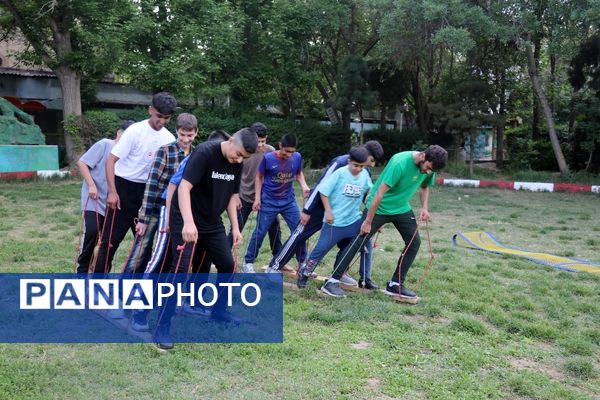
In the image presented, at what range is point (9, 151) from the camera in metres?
15.1

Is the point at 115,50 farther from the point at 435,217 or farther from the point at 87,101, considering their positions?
the point at 435,217

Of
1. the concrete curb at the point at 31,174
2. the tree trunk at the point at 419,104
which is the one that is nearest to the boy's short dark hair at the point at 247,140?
the concrete curb at the point at 31,174

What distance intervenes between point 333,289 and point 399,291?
634 mm

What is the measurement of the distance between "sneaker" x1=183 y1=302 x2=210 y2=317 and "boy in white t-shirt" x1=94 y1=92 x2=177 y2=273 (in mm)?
746

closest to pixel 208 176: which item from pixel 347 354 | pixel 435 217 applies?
A: pixel 347 354

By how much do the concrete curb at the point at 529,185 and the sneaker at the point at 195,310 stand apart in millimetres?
14456

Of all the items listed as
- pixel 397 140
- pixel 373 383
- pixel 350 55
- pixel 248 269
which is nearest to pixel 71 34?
pixel 350 55

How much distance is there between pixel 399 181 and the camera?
17.1 feet

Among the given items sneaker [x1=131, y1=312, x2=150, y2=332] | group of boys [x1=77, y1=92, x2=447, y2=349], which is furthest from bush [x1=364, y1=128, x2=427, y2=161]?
sneaker [x1=131, y1=312, x2=150, y2=332]

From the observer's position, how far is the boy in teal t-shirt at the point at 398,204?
5117mm

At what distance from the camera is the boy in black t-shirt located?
369cm

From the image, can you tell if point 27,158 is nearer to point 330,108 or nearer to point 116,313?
point 330,108

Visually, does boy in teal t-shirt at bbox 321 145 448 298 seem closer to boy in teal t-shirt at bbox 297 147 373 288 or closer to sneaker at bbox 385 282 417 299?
sneaker at bbox 385 282 417 299

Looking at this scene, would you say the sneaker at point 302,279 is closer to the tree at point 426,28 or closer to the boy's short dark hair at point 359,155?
the boy's short dark hair at point 359,155
